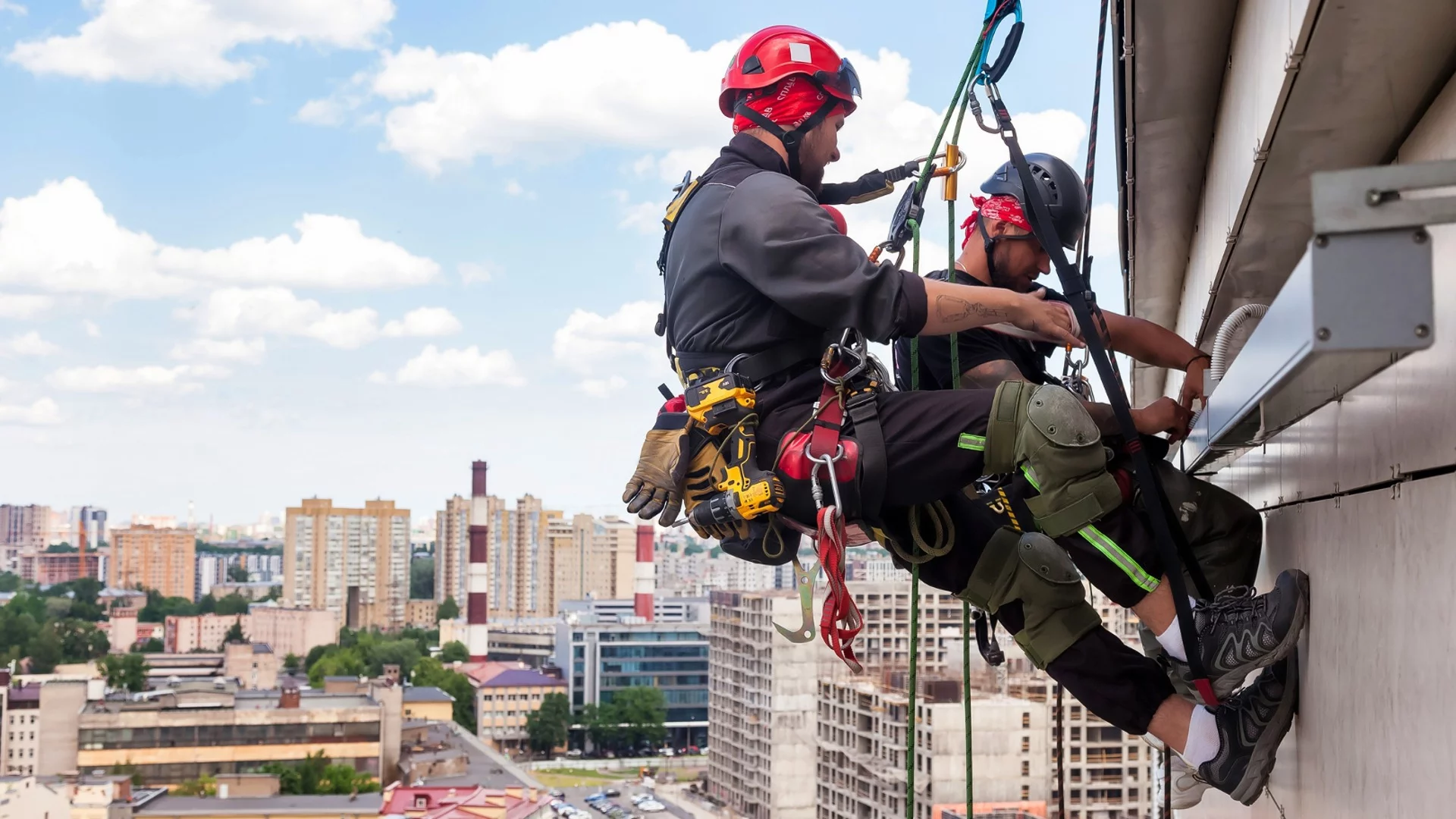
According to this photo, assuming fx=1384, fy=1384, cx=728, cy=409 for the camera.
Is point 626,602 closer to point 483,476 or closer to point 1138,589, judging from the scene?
point 483,476

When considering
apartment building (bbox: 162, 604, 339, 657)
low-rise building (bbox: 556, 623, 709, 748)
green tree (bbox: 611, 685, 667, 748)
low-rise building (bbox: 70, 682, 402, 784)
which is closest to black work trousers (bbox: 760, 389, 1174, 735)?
low-rise building (bbox: 70, 682, 402, 784)

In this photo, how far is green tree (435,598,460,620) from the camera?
8100cm

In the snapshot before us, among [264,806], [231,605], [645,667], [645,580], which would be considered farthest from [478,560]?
[264,806]

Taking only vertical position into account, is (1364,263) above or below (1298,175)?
below

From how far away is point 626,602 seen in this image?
80938 mm

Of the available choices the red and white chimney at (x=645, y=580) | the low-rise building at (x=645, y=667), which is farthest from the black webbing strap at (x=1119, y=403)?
the red and white chimney at (x=645, y=580)

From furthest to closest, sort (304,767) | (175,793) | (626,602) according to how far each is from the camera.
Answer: (626,602) < (304,767) < (175,793)

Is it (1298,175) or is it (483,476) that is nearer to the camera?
(1298,175)

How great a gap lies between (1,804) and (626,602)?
5604 cm

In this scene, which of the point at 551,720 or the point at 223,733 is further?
the point at 551,720

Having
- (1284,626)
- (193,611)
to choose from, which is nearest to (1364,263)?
(1284,626)

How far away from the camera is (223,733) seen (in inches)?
1517

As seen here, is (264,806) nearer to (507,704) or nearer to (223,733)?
(223,733)

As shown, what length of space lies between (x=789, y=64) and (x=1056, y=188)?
2.20 ft
